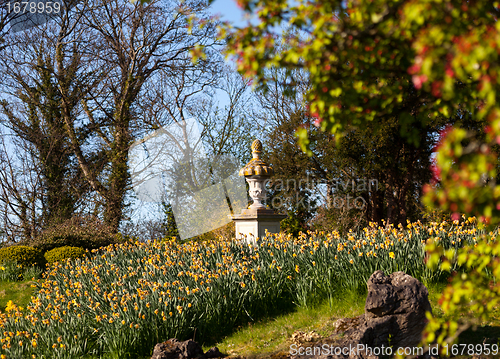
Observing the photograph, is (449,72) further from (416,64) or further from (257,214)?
(257,214)

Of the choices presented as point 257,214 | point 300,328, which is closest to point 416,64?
point 300,328

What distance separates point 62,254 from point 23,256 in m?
1.06

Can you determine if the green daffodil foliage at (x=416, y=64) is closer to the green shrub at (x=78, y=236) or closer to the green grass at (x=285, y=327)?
the green grass at (x=285, y=327)

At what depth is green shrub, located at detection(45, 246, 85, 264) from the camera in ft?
31.7

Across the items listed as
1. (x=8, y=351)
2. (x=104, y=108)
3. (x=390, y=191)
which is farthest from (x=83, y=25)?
(x=8, y=351)

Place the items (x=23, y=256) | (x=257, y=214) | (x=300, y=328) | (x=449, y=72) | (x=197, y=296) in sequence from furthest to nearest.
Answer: (x=23, y=256), (x=257, y=214), (x=197, y=296), (x=300, y=328), (x=449, y=72)

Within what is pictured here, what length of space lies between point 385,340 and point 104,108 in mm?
15019

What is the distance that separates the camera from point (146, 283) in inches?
205

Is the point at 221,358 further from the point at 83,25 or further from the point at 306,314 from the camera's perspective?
the point at 83,25

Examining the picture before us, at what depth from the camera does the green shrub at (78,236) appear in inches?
416

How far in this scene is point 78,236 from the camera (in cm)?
1100

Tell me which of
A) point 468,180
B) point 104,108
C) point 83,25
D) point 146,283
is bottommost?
point 146,283

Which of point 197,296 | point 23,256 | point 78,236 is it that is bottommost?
point 197,296

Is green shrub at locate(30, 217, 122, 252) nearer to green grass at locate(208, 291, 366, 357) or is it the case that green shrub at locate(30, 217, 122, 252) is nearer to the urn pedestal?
the urn pedestal
